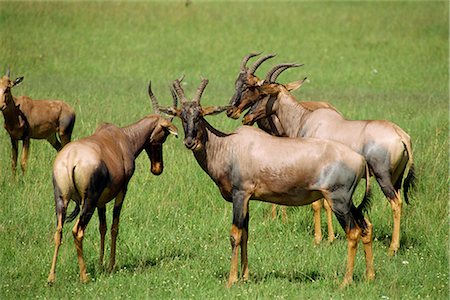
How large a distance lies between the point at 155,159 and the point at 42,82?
47.5ft

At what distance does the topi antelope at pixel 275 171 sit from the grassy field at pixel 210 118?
0.59m

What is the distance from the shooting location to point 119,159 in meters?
10.5

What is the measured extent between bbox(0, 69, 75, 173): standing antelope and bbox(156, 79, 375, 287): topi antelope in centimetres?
550

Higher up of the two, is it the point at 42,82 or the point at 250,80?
the point at 250,80

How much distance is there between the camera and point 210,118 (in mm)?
19812

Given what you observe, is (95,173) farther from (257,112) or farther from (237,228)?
(257,112)

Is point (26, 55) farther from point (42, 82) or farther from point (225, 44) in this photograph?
point (225, 44)

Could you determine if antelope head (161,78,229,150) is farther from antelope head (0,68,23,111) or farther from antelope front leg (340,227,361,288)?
antelope head (0,68,23,111)

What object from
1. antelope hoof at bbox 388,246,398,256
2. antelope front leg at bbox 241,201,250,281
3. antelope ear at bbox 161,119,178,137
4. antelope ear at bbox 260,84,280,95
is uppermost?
antelope ear at bbox 260,84,280,95

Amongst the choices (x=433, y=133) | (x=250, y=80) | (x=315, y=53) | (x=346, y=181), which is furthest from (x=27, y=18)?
(x=346, y=181)

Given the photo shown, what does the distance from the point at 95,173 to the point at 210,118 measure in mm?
10238

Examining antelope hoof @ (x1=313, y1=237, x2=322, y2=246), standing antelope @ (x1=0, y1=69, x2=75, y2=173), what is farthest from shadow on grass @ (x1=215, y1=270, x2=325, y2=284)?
standing antelope @ (x1=0, y1=69, x2=75, y2=173)

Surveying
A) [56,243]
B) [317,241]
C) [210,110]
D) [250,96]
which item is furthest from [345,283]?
[250,96]

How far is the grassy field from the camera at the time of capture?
10.3 meters
